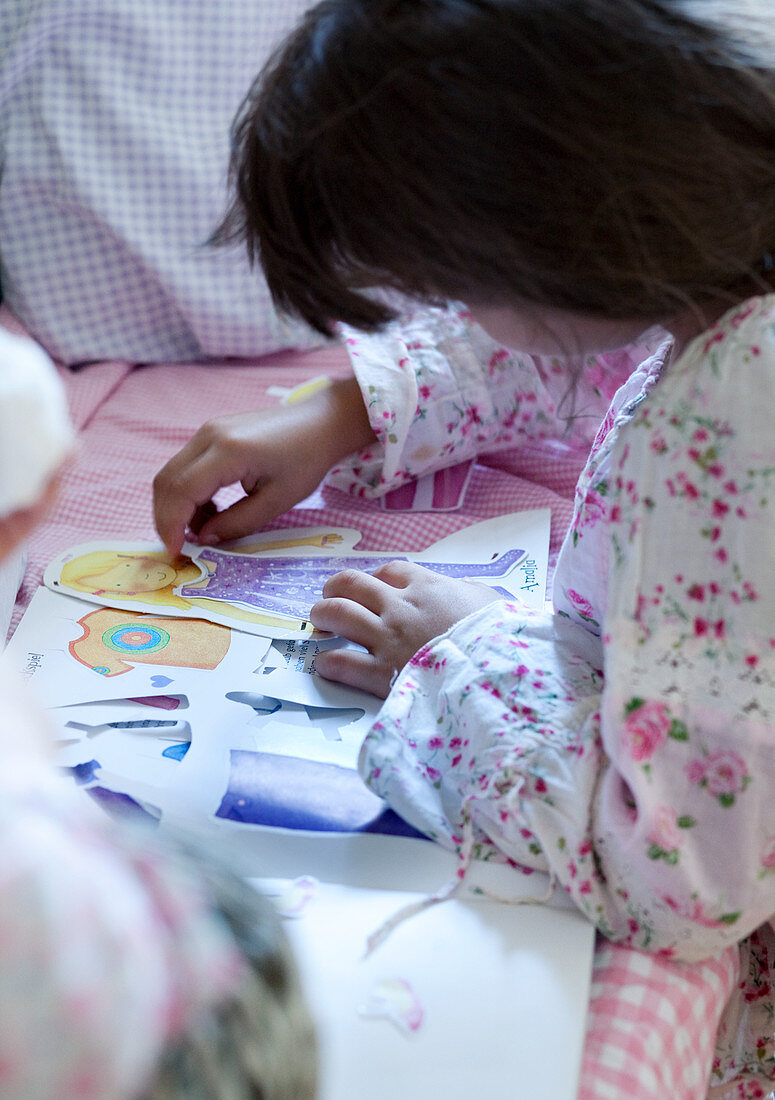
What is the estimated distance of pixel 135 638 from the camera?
68cm

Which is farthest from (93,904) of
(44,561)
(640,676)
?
(44,561)

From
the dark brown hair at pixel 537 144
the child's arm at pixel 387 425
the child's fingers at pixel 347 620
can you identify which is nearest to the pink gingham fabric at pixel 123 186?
the child's arm at pixel 387 425

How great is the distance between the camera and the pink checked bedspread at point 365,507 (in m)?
0.45

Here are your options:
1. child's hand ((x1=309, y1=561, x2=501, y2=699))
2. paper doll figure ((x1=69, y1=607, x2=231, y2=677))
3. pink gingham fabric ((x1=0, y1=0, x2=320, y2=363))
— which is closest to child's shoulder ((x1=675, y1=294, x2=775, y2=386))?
child's hand ((x1=309, y1=561, x2=501, y2=699))

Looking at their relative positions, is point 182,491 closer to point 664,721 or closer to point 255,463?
point 255,463

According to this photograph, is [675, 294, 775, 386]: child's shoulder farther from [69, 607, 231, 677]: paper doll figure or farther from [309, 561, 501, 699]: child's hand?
[69, 607, 231, 677]: paper doll figure

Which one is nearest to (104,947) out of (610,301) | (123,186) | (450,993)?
(450,993)

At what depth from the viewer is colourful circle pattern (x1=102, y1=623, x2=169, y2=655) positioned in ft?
2.18

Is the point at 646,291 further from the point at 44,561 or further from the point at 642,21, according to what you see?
A: the point at 44,561

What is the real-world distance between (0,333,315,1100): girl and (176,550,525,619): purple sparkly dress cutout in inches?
14.2

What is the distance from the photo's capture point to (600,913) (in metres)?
0.47

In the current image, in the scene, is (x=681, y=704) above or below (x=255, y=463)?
above

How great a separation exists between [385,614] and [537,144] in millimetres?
325

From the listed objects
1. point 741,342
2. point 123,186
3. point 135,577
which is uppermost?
point 741,342
